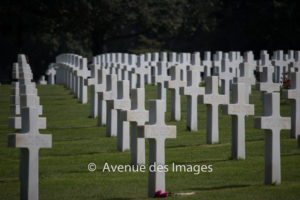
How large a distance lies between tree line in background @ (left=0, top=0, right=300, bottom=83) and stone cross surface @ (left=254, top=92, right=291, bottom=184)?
27832mm

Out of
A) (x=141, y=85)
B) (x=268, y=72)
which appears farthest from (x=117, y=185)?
(x=141, y=85)

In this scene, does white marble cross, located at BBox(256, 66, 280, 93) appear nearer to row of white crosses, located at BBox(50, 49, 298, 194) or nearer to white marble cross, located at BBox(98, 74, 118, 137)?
row of white crosses, located at BBox(50, 49, 298, 194)

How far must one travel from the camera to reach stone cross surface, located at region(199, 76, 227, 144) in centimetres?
1370

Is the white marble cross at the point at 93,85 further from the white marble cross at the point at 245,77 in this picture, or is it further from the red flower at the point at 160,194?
the red flower at the point at 160,194

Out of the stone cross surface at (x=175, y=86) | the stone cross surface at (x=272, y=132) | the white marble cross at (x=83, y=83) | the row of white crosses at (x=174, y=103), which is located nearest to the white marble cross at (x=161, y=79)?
the row of white crosses at (x=174, y=103)

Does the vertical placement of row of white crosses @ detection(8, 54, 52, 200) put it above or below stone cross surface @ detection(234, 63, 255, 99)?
below

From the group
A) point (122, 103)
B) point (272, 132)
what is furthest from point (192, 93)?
point (272, 132)

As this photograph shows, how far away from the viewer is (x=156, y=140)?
9.25 meters

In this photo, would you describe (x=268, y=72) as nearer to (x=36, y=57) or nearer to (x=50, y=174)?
(x=50, y=174)

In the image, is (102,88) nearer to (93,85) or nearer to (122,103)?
(93,85)

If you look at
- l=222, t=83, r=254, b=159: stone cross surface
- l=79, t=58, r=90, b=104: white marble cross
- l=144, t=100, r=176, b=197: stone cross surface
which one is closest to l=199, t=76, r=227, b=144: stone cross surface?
l=222, t=83, r=254, b=159: stone cross surface

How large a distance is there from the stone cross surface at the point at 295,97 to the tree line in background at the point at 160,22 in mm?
24287

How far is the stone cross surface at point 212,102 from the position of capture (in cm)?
1370

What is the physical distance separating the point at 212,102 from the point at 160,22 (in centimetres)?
4097
